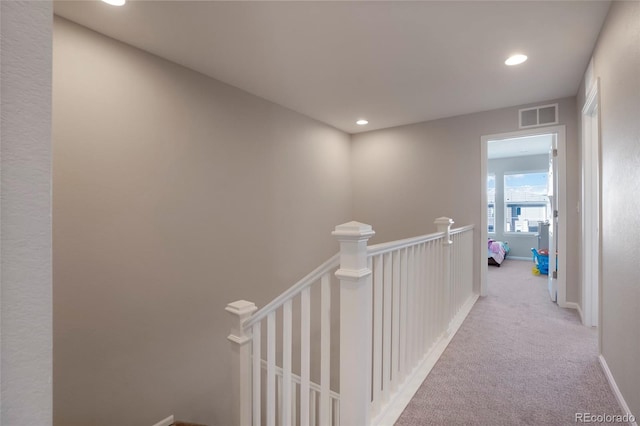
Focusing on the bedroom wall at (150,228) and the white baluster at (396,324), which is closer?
the white baluster at (396,324)

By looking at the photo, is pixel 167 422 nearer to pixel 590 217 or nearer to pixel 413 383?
pixel 413 383

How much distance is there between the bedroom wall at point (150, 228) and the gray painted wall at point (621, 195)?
9.29ft

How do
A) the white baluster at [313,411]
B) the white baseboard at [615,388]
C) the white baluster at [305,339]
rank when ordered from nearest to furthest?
the white baluster at [305,339], the white baseboard at [615,388], the white baluster at [313,411]

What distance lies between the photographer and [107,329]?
2215 mm

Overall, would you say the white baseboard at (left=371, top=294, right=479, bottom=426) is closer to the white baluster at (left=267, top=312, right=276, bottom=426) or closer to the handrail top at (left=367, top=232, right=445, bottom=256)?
the white baluster at (left=267, top=312, right=276, bottom=426)

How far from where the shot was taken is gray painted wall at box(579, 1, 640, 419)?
4.89 ft

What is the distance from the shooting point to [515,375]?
6.78 feet

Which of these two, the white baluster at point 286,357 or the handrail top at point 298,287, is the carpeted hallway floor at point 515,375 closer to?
the white baluster at point 286,357

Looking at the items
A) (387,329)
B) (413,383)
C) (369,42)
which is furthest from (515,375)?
(369,42)

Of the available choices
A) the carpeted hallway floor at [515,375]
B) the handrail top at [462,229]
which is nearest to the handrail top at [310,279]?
the carpeted hallway floor at [515,375]

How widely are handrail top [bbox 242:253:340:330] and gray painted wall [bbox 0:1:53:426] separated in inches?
39.1

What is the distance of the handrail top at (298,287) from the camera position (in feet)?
4.53

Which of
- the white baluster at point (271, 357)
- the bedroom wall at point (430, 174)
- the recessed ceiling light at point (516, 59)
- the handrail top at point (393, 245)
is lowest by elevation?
the white baluster at point (271, 357)

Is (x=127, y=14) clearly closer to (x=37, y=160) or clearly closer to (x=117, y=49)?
(x=117, y=49)
